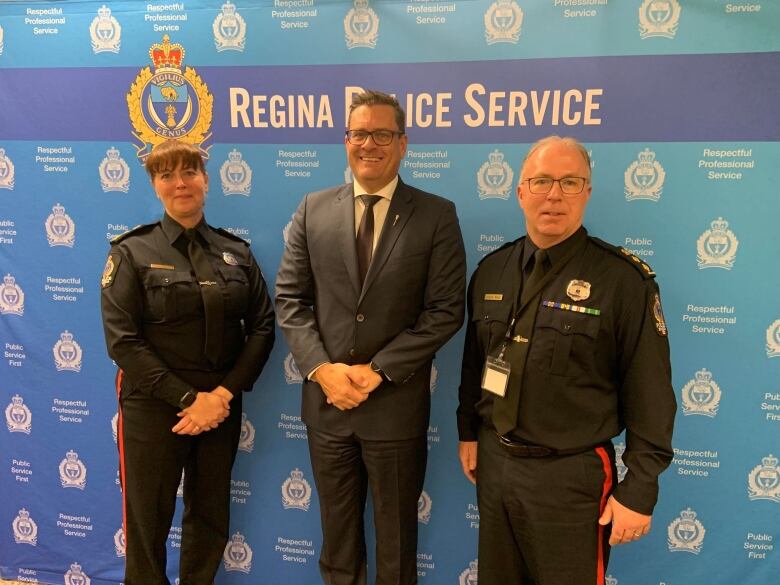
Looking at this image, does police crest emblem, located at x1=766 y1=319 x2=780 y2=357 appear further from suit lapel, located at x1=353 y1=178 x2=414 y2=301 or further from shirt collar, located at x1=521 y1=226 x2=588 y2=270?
suit lapel, located at x1=353 y1=178 x2=414 y2=301

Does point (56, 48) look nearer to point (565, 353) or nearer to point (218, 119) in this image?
point (218, 119)

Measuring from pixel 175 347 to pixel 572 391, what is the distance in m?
1.42

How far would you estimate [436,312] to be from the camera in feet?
5.77

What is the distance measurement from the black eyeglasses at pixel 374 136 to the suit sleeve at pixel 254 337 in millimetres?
723

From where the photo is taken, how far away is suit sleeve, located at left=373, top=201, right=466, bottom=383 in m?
1.73

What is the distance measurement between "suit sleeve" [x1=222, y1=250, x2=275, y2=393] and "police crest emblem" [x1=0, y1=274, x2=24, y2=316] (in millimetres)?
1313

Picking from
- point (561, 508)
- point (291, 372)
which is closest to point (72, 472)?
point (291, 372)

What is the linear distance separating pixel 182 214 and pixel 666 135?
192cm

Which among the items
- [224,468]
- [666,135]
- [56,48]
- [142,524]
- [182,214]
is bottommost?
[142,524]

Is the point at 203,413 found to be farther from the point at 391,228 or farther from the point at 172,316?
the point at 391,228

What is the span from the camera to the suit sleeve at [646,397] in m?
Result: 1.44

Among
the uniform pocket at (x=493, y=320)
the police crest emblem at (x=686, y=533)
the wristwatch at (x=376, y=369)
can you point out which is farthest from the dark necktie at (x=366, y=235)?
the police crest emblem at (x=686, y=533)

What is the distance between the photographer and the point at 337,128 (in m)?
2.24

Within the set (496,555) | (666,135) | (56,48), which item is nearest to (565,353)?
(496,555)
